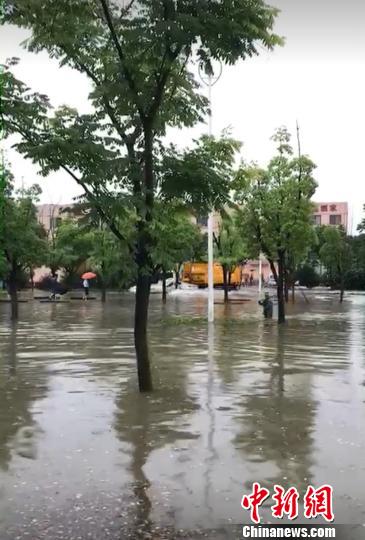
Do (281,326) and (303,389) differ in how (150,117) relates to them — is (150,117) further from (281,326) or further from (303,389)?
(281,326)

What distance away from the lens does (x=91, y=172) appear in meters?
8.59

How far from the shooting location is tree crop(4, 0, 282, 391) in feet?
26.9

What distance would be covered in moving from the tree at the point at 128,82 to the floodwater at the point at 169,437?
1373 millimetres

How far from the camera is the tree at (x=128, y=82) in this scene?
26.9ft

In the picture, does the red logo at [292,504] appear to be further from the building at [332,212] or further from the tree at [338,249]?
the building at [332,212]

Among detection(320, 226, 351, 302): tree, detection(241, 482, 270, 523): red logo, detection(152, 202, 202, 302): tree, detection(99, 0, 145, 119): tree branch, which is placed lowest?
detection(241, 482, 270, 523): red logo

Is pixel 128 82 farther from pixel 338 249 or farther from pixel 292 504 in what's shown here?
pixel 338 249

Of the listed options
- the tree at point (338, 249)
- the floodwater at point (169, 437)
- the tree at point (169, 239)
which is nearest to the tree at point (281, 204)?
the floodwater at point (169, 437)

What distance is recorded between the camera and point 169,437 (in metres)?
6.67

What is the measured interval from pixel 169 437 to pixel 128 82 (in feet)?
16.4

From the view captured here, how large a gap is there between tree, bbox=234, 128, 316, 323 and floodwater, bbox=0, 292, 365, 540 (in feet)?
23.7

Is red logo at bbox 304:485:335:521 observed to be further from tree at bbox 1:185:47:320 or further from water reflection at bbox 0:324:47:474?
tree at bbox 1:185:47:320

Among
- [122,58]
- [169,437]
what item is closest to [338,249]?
[122,58]

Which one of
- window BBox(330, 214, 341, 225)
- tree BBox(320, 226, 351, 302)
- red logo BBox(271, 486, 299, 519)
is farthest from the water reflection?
window BBox(330, 214, 341, 225)
